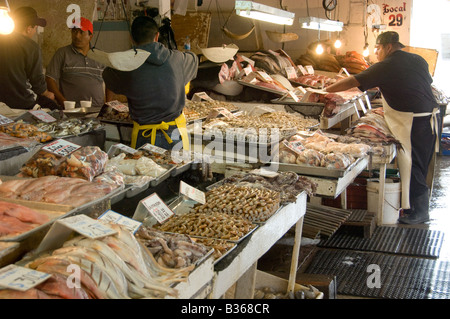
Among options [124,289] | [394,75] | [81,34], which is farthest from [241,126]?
[124,289]

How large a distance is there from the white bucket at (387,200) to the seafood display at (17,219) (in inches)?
190

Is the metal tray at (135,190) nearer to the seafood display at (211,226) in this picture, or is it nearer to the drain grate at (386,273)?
the seafood display at (211,226)

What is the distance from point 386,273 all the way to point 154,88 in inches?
111

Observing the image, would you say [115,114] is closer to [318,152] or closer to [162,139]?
[162,139]

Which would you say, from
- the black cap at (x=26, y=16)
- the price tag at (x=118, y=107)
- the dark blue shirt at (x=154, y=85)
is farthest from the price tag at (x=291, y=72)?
the black cap at (x=26, y=16)

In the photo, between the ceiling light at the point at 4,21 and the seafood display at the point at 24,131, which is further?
the ceiling light at the point at 4,21

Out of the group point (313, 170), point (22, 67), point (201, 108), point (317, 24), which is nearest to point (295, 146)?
point (313, 170)

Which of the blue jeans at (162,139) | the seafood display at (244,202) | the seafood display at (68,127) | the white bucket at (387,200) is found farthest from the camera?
the white bucket at (387,200)

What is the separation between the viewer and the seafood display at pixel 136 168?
3.17 m

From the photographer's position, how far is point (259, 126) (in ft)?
17.1

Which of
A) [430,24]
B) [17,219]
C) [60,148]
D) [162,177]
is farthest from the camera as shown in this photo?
[430,24]
